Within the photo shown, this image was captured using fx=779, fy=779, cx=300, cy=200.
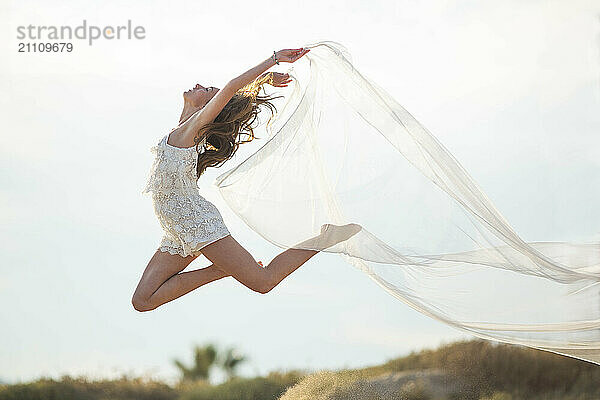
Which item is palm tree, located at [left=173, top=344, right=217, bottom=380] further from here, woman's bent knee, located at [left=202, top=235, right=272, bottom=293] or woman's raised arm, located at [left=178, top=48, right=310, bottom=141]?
woman's raised arm, located at [left=178, top=48, right=310, bottom=141]

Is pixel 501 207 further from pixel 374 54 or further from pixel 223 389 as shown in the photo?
pixel 223 389

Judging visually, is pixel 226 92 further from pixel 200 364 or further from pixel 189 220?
pixel 200 364

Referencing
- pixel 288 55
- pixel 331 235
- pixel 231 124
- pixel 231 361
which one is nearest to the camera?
pixel 288 55

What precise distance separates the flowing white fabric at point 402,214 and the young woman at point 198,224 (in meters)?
0.11

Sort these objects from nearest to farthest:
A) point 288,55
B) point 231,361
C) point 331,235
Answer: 1. point 288,55
2. point 331,235
3. point 231,361

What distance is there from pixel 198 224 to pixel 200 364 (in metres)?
2.81

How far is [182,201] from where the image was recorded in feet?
10.4

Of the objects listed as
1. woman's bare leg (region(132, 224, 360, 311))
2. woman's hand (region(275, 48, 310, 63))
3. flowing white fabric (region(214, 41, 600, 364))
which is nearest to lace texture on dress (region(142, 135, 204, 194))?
flowing white fabric (region(214, 41, 600, 364))

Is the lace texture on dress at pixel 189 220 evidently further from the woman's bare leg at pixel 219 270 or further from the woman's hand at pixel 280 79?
the woman's hand at pixel 280 79

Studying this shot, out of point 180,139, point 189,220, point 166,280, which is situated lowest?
point 166,280

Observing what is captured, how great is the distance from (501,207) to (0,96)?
3409 mm

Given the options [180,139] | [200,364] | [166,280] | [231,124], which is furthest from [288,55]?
[200,364]

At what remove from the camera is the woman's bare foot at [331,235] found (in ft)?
10.1

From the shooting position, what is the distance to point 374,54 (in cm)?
504
